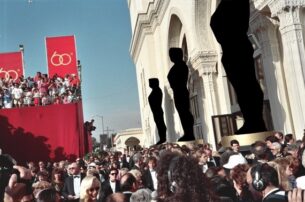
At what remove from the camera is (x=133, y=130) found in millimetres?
66750

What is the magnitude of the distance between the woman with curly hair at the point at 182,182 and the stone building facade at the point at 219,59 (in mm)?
8711

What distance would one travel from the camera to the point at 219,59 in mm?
18172

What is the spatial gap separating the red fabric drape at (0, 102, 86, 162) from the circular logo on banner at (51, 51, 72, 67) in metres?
4.37

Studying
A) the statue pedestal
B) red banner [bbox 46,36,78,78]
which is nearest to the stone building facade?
the statue pedestal

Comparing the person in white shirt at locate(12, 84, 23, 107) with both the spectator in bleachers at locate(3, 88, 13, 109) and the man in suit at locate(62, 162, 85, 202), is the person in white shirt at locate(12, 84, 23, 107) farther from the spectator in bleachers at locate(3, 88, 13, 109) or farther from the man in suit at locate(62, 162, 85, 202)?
the man in suit at locate(62, 162, 85, 202)

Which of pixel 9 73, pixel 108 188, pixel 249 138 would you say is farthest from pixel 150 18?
pixel 108 188

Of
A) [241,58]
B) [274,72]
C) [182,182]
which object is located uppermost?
[274,72]

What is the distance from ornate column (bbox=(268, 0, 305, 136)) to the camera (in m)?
11.0

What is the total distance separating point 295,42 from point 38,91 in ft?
48.2

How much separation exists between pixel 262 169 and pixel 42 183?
2.53 meters

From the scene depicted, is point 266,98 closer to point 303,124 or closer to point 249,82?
point 303,124

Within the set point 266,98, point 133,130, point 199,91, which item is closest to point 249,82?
point 266,98

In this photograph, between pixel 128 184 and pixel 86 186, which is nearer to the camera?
pixel 86 186

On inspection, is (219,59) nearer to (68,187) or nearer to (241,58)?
(241,58)
